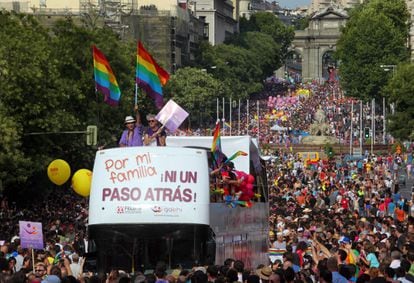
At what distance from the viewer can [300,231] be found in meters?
41.4

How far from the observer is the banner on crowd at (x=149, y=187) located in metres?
28.0

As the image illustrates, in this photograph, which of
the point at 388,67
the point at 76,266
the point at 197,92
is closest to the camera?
the point at 76,266

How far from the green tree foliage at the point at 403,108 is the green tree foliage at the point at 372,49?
41.3 meters

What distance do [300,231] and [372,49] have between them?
11185 cm

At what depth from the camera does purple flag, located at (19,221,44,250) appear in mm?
30453

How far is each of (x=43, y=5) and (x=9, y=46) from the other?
78985 millimetres

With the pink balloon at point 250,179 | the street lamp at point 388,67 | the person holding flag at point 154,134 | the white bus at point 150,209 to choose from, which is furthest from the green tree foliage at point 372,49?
the white bus at point 150,209

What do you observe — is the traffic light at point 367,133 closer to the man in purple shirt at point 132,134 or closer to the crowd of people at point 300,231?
the crowd of people at point 300,231

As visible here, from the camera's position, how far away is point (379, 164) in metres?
89.8

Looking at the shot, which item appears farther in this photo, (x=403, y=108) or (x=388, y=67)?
(x=388, y=67)

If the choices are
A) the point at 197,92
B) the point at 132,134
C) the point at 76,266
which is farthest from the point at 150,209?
the point at 197,92

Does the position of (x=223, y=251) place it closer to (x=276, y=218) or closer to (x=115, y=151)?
(x=115, y=151)

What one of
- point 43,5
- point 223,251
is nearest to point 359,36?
point 43,5

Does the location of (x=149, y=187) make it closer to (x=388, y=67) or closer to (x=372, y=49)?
(x=388, y=67)
